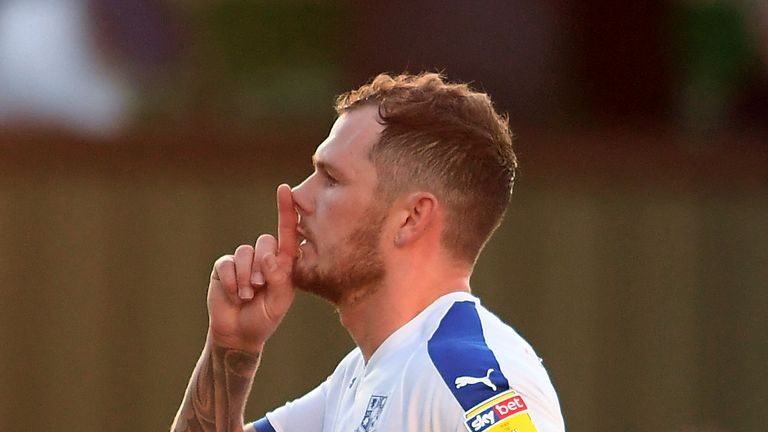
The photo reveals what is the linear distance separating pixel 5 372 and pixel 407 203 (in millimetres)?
5092

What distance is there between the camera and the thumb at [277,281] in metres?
3.97

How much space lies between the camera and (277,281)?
3.98 m

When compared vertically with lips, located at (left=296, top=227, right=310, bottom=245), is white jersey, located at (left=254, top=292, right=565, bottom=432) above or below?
below

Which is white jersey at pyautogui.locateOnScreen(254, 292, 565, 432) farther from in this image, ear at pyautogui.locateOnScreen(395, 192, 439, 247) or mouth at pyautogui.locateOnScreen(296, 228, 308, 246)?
mouth at pyautogui.locateOnScreen(296, 228, 308, 246)

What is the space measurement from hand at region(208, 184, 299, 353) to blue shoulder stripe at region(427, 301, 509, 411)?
1.56ft

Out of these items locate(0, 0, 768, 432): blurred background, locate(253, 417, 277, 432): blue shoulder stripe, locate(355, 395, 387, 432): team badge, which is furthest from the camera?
locate(0, 0, 768, 432): blurred background

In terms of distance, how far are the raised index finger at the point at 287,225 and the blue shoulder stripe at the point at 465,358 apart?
1.51ft

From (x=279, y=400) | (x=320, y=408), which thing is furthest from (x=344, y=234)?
(x=279, y=400)

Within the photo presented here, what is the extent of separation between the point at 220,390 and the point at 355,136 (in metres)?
0.83

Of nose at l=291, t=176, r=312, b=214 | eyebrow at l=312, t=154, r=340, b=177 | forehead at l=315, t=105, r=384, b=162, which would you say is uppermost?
forehead at l=315, t=105, r=384, b=162

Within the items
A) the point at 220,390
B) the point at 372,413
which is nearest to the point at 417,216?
the point at 372,413

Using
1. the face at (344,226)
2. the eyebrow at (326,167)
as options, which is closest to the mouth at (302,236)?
the face at (344,226)

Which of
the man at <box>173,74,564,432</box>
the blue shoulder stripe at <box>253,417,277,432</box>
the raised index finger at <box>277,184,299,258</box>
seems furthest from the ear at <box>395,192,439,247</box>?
the blue shoulder stripe at <box>253,417,277,432</box>

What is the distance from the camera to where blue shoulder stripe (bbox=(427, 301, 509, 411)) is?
3434 mm
